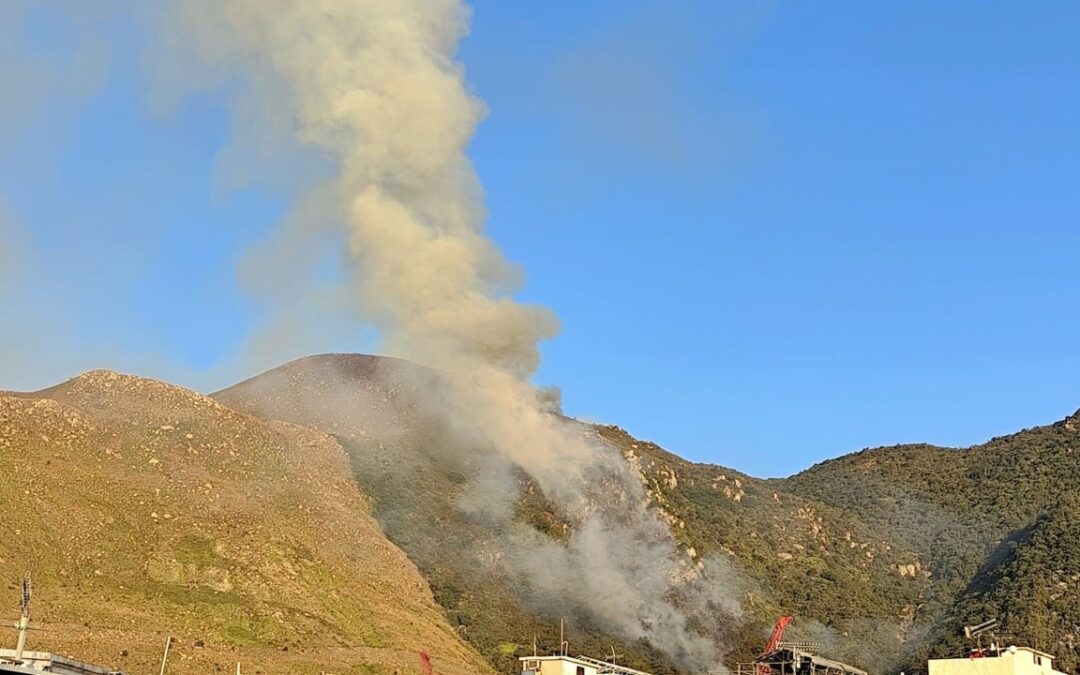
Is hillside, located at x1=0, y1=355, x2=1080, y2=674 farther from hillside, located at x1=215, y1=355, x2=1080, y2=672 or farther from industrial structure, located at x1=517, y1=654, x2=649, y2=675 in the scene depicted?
industrial structure, located at x1=517, y1=654, x2=649, y2=675

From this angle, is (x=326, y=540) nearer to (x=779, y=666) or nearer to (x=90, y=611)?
(x=90, y=611)

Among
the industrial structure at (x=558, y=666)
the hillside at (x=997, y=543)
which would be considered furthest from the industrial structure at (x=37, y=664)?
the hillside at (x=997, y=543)

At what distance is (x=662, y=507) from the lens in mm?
176750

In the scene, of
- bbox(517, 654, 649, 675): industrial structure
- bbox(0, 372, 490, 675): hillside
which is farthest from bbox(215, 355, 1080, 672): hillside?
bbox(517, 654, 649, 675): industrial structure

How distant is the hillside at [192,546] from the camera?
117 metres

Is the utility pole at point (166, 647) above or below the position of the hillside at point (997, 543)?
below

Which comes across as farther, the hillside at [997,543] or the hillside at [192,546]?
the hillside at [997,543]

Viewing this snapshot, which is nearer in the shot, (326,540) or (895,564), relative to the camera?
(326,540)

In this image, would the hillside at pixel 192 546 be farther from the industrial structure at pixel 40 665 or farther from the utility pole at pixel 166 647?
the industrial structure at pixel 40 665

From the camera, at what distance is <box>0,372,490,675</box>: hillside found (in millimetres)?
116812

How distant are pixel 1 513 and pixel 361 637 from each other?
38558 mm

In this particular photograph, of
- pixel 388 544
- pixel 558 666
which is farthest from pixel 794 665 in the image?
pixel 388 544

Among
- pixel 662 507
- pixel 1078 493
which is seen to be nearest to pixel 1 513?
pixel 662 507

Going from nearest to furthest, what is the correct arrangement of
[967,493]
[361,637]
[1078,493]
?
[361,637]
[1078,493]
[967,493]
